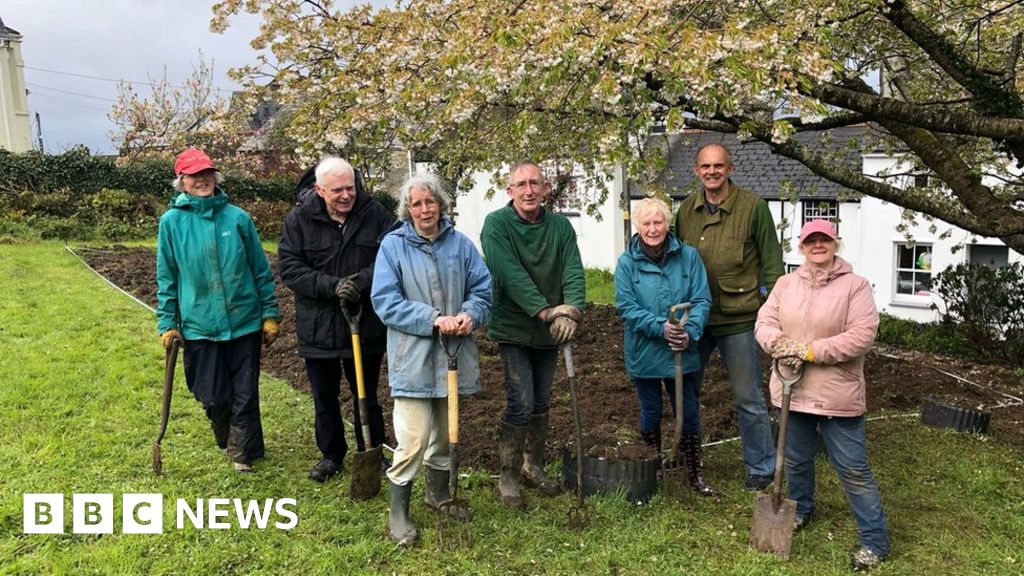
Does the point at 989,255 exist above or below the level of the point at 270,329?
above

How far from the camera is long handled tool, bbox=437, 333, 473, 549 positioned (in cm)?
358

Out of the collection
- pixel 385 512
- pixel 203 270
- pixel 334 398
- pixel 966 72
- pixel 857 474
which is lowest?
pixel 385 512

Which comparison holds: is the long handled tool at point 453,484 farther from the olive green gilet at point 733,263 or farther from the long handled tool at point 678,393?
the olive green gilet at point 733,263

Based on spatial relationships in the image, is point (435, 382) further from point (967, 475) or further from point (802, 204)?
point (802, 204)

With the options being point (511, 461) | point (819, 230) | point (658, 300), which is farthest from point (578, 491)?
point (819, 230)

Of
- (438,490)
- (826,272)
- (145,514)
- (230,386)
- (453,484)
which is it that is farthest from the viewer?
(230,386)

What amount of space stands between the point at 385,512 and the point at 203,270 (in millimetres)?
1741

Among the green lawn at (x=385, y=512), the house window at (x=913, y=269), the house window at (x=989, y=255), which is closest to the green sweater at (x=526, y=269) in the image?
the green lawn at (x=385, y=512)

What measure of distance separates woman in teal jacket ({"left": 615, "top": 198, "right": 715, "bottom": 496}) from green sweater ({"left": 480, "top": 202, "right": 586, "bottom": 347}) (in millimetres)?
295

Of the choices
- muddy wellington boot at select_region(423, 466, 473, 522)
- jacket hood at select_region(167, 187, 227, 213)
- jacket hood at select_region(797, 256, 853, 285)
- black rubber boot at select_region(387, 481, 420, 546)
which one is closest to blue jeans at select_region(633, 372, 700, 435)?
jacket hood at select_region(797, 256, 853, 285)

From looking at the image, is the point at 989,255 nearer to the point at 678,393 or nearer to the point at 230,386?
the point at 678,393

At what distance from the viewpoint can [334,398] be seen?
171 inches

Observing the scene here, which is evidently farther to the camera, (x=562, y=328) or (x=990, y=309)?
(x=990, y=309)

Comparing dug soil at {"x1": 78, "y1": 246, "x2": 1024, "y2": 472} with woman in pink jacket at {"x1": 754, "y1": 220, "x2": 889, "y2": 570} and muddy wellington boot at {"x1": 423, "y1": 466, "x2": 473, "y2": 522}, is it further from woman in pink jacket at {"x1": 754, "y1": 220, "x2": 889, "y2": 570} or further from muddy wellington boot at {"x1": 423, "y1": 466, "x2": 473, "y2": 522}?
woman in pink jacket at {"x1": 754, "y1": 220, "x2": 889, "y2": 570}
